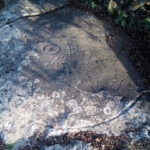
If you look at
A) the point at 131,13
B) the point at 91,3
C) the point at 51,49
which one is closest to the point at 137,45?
the point at 131,13

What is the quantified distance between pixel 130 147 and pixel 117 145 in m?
0.29

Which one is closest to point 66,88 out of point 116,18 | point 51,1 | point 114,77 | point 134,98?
point 114,77

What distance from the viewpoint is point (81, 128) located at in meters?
4.31

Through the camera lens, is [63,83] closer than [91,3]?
Yes

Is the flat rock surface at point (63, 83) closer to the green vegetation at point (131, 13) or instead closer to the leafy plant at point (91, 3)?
the green vegetation at point (131, 13)

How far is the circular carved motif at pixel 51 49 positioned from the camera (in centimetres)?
545

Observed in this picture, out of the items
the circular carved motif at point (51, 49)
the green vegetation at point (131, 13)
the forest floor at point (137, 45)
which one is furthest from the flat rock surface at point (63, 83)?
the green vegetation at point (131, 13)

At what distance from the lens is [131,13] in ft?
21.4

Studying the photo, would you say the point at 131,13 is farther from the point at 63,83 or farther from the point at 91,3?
the point at 63,83

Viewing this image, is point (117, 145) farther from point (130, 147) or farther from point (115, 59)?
point (115, 59)

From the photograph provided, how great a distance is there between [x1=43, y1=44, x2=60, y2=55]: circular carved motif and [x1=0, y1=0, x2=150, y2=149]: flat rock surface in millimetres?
31

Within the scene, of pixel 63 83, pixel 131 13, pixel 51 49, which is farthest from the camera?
pixel 131 13

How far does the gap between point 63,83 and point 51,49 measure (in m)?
1.31

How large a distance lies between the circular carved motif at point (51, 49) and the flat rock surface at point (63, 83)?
1.2 inches
